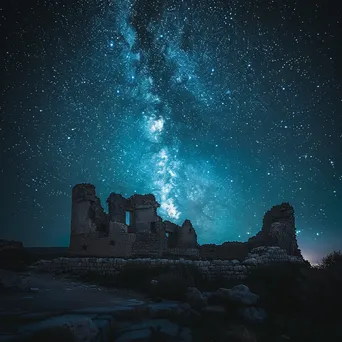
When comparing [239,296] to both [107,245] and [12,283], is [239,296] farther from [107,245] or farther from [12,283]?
[107,245]

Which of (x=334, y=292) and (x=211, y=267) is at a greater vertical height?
(x=211, y=267)

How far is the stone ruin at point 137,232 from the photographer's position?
18.3 m

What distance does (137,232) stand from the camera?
23.6 metres

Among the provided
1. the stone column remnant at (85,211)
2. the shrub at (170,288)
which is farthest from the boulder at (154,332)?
the stone column remnant at (85,211)

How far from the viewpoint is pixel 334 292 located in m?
7.58

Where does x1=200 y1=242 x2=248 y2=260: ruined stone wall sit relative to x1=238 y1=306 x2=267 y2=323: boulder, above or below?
above

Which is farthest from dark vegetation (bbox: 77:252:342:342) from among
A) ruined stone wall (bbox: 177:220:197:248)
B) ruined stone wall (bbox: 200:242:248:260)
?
ruined stone wall (bbox: 177:220:197:248)

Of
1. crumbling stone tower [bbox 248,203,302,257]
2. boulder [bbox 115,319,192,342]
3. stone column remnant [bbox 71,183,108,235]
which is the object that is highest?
stone column remnant [bbox 71,183,108,235]

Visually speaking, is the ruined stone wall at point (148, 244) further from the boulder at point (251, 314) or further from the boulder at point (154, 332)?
the boulder at point (154, 332)

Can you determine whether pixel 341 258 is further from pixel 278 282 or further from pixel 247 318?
pixel 247 318

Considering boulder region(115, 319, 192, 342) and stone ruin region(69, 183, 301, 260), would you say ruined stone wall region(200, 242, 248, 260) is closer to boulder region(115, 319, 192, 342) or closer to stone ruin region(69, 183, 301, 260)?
stone ruin region(69, 183, 301, 260)

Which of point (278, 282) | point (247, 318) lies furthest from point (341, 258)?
point (247, 318)

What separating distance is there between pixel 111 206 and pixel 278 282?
19.0 metres

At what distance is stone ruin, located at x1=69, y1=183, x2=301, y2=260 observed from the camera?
18328mm
